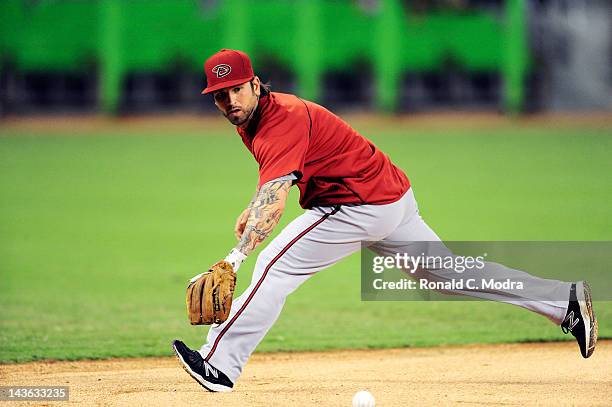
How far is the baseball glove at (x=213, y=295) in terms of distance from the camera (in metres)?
5.04

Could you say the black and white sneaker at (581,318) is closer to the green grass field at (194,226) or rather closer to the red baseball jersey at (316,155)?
the red baseball jersey at (316,155)

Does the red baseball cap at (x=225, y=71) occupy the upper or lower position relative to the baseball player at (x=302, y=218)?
upper

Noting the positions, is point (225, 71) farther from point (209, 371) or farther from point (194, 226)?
point (194, 226)

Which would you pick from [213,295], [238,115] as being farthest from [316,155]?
[213,295]

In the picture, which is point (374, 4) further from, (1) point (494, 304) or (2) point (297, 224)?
(2) point (297, 224)

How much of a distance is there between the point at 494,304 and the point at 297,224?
3795 millimetres

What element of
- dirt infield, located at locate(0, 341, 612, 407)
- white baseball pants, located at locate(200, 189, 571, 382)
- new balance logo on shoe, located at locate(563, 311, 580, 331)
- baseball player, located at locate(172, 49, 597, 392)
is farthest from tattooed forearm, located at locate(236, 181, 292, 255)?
new balance logo on shoe, located at locate(563, 311, 580, 331)

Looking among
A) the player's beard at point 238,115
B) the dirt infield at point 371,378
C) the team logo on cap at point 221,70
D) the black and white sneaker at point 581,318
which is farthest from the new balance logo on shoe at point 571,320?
the team logo on cap at point 221,70

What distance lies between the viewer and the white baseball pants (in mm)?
5285

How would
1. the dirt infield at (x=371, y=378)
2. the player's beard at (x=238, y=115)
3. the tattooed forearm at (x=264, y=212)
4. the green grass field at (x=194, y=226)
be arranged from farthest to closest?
the green grass field at (x=194, y=226) < the dirt infield at (x=371, y=378) < the player's beard at (x=238, y=115) < the tattooed forearm at (x=264, y=212)

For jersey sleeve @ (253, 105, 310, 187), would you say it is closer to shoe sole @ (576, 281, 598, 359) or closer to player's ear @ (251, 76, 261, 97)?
player's ear @ (251, 76, 261, 97)

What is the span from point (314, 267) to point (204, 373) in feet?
2.86

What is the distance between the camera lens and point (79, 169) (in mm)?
19328

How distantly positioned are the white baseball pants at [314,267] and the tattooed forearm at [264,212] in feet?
1.26
